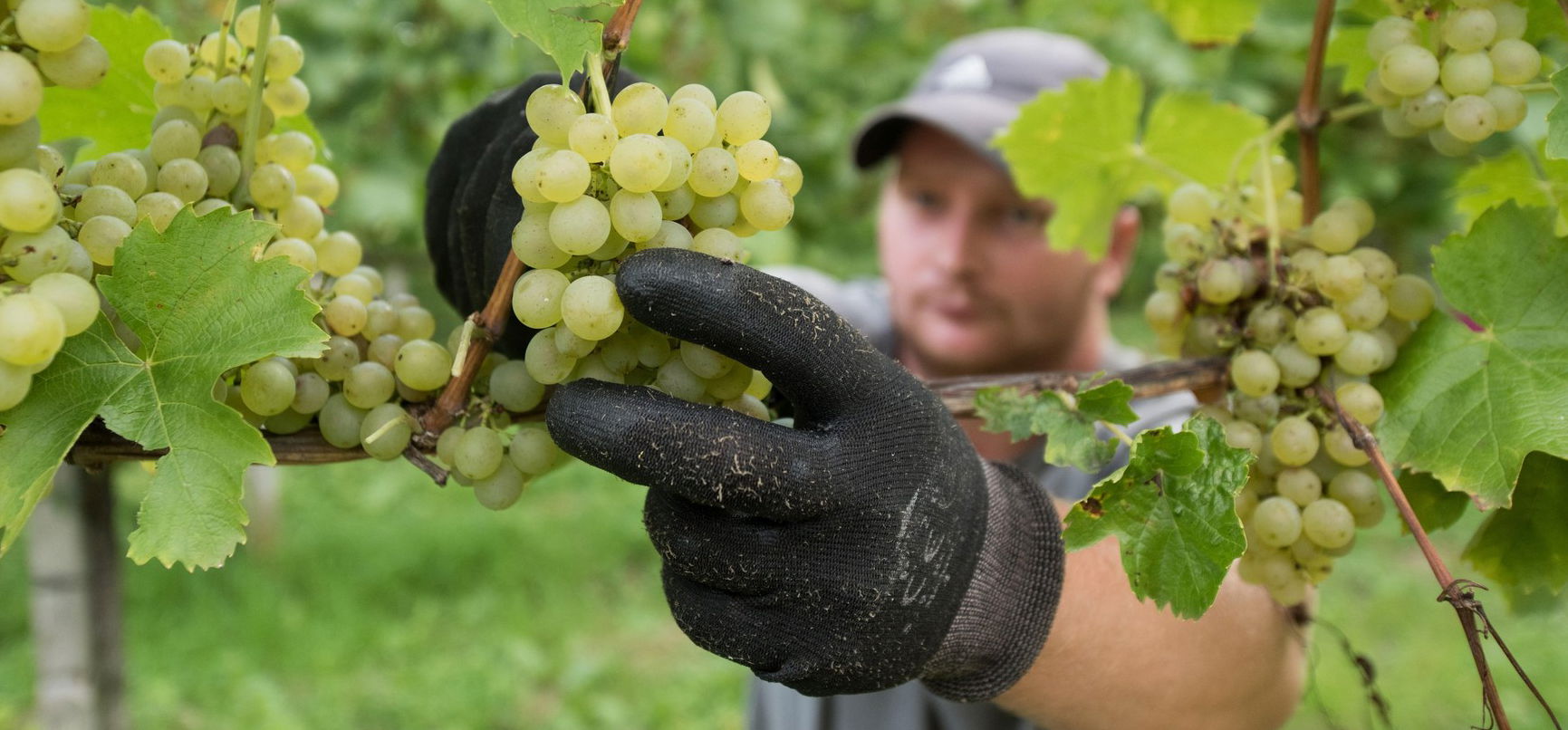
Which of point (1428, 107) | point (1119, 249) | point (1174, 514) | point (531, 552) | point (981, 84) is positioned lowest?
point (531, 552)

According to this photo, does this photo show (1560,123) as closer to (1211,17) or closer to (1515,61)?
(1515,61)

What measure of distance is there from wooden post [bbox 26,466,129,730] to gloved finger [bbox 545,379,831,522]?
1.33 m

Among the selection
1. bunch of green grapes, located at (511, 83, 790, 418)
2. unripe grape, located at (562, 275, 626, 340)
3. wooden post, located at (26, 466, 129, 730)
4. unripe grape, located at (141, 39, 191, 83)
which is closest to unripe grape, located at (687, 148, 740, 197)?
bunch of green grapes, located at (511, 83, 790, 418)

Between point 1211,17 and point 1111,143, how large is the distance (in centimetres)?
19

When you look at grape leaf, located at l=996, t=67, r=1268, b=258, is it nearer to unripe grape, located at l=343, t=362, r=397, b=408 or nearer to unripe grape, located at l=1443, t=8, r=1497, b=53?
unripe grape, located at l=1443, t=8, r=1497, b=53

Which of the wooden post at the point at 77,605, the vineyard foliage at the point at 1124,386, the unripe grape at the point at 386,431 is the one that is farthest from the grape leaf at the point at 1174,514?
the wooden post at the point at 77,605

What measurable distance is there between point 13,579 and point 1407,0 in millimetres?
4951

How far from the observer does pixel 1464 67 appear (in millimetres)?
940

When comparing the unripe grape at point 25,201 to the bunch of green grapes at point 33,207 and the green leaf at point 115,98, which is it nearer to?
the bunch of green grapes at point 33,207

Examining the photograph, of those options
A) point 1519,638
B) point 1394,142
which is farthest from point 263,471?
point 1394,142

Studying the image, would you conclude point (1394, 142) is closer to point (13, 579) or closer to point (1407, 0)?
point (1407, 0)

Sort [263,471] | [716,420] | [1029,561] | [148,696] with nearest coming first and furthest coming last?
[716,420] → [1029,561] → [148,696] → [263,471]

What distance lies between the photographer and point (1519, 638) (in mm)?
4105

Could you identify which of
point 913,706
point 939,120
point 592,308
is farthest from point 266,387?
point 939,120
